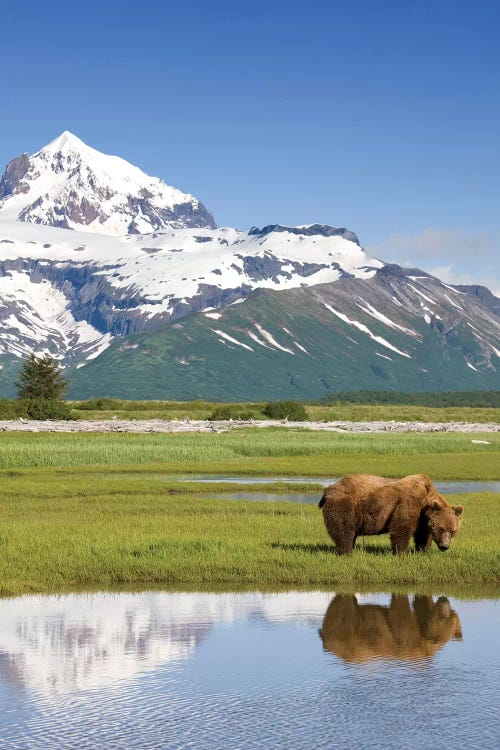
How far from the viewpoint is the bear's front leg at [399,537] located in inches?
1207

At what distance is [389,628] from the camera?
2419 centimetres

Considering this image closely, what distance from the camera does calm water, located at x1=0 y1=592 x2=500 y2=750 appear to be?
16.7 metres

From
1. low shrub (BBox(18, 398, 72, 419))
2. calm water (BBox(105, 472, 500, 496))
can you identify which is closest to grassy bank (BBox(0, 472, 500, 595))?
calm water (BBox(105, 472, 500, 496))

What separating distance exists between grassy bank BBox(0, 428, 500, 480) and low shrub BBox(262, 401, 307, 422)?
66392mm

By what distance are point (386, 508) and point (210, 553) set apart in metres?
Answer: 5.99

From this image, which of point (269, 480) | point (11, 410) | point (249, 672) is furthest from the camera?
point (11, 410)

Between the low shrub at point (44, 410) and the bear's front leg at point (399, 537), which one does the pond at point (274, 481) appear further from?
the low shrub at point (44, 410)

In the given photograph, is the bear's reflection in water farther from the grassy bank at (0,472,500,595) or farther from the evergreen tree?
the evergreen tree

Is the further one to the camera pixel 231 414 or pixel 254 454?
pixel 231 414

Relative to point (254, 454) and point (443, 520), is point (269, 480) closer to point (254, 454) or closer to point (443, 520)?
point (254, 454)

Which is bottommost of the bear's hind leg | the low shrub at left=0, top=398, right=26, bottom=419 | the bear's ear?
the bear's hind leg

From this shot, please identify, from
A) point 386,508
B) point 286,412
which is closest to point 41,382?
point 286,412

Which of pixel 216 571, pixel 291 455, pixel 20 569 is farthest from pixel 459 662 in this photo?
pixel 291 455

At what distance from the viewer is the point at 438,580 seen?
29.5m
